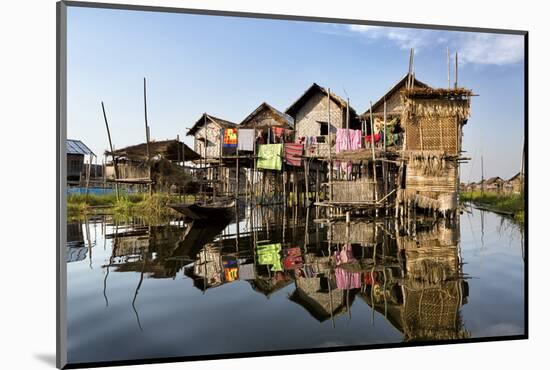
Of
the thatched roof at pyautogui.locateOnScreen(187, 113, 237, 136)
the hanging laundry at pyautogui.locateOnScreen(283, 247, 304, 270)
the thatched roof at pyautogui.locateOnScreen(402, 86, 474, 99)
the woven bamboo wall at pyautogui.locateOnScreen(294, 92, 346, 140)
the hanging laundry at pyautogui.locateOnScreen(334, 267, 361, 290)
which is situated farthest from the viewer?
the thatched roof at pyautogui.locateOnScreen(187, 113, 237, 136)

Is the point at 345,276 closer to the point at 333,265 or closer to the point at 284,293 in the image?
the point at 333,265

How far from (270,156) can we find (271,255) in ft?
→ 21.8

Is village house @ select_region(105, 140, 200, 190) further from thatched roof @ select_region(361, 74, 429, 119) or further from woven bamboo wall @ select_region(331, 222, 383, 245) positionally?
thatched roof @ select_region(361, 74, 429, 119)

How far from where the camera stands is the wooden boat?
7.85 metres

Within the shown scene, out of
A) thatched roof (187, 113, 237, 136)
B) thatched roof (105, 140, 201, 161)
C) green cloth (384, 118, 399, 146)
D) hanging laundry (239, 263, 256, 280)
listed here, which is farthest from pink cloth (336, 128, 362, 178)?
hanging laundry (239, 263, 256, 280)

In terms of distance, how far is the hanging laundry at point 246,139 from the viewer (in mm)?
11719

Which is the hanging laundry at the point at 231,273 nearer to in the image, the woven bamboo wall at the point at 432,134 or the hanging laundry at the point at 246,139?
the woven bamboo wall at the point at 432,134

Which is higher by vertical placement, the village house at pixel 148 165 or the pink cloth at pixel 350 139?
the pink cloth at pixel 350 139

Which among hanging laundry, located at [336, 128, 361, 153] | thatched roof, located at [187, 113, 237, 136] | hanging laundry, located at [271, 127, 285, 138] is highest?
thatched roof, located at [187, 113, 237, 136]

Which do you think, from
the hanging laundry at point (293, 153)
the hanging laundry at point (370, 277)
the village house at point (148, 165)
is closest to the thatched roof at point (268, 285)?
the hanging laundry at point (370, 277)

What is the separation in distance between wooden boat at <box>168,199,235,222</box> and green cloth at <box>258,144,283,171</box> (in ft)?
9.87

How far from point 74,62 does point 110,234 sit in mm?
4724

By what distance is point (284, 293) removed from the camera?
12.3 feet

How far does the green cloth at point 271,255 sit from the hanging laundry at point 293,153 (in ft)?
19.1
